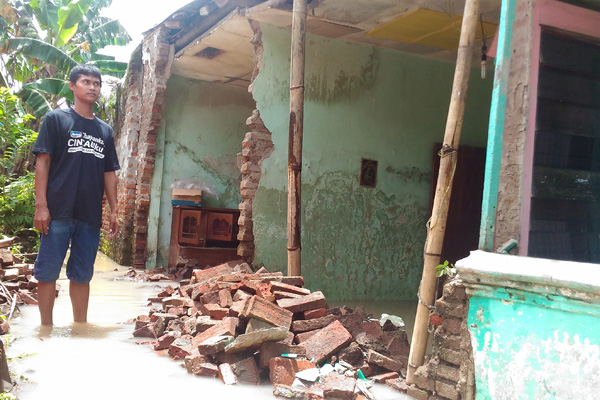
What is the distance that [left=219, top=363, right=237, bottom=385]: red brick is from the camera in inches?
126

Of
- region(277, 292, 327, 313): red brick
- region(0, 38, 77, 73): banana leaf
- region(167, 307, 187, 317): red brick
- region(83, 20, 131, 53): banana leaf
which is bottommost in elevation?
region(167, 307, 187, 317): red brick

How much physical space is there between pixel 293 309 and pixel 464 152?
4518 mm

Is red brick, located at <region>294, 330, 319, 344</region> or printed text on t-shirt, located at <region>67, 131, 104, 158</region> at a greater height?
printed text on t-shirt, located at <region>67, 131, 104, 158</region>

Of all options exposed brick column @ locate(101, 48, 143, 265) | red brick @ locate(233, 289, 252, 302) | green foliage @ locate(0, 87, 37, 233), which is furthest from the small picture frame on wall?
green foliage @ locate(0, 87, 37, 233)

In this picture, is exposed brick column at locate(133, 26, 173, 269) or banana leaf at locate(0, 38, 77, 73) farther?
banana leaf at locate(0, 38, 77, 73)

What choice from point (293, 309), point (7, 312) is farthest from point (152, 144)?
point (293, 309)

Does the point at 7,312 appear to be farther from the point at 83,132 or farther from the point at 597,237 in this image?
the point at 597,237

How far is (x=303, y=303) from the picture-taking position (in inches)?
157

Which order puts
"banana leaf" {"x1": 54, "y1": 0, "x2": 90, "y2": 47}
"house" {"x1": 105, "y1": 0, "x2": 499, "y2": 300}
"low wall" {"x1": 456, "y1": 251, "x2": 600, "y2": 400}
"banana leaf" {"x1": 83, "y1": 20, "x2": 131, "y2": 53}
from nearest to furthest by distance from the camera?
"low wall" {"x1": 456, "y1": 251, "x2": 600, "y2": 400}, "house" {"x1": 105, "y1": 0, "x2": 499, "y2": 300}, "banana leaf" {"x1": 54, "y1": 0, "x2": 90, "y2": 47}, "banana leaf" {"x1": 83, "y1": 20, "x2": 131, "y2": 53}

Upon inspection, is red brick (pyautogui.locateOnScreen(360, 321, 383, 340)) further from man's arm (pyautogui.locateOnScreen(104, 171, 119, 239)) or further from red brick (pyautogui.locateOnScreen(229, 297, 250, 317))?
man's arm (pyautogui.locateOnScreen(104, 171, 119, 239))

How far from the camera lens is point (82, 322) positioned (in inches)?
176

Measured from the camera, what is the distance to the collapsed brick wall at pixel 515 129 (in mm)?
2953

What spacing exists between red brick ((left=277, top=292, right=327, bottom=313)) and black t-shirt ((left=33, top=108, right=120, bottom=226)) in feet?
5.58

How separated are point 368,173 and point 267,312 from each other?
3.69 metres
